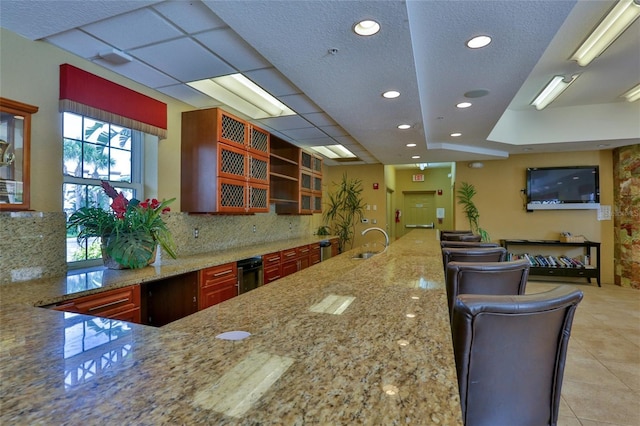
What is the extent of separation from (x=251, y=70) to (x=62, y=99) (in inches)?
56.2

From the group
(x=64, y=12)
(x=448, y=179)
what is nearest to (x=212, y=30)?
(x=64, y=12)

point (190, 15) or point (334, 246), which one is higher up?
point (190, 15)

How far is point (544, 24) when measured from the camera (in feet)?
6.94

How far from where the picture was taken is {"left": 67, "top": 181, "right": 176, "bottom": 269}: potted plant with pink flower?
7.97 ft

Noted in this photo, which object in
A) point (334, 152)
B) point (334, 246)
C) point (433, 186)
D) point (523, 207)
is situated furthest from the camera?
point (433, 186)

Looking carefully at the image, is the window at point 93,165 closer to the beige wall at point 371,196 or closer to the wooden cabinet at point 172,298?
the wooden cabinet at point 172,298

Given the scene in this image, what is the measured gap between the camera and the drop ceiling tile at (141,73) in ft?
8.84

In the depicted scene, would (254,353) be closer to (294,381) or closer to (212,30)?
(294,381)

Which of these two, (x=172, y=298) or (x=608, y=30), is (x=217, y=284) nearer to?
(x=172, y=298)

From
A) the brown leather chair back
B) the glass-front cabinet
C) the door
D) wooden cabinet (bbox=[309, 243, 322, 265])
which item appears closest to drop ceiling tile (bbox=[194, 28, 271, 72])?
the glass-front cabinet

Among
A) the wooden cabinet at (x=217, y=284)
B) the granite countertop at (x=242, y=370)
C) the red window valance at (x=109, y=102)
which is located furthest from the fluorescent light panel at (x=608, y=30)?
the red window valance at (x=109, y=102)

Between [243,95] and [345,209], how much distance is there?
4.12m

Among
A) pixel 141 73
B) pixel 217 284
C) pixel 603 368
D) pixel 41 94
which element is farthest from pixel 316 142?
pixel 603 368

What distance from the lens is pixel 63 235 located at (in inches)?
92.8
